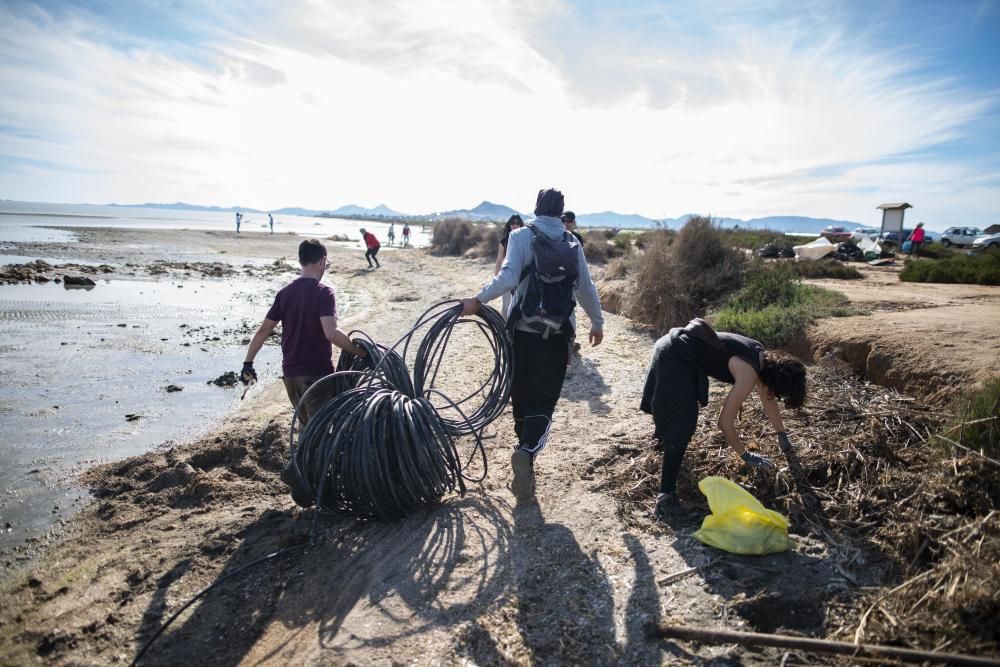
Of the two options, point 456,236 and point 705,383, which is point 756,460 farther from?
point 456,236

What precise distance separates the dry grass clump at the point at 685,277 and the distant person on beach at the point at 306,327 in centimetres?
613

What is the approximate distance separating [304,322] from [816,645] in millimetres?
3505

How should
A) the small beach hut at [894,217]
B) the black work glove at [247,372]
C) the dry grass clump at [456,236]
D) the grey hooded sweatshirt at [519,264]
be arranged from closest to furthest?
the grey hooded sweatshirt at [519,264] → the black work glove at [247,372] → the small beach hut at [894,217] → the dry grass clump at [456,236]

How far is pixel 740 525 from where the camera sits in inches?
118

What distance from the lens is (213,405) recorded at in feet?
21.3

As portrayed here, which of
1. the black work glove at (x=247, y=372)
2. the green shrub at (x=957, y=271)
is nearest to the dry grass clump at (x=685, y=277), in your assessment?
the green shrub at (x=957, y=271)

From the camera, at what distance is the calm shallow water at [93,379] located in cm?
457

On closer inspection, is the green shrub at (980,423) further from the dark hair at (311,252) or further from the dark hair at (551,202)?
the dark hair at (311,252)

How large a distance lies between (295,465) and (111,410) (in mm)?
3883

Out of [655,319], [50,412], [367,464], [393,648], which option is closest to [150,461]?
[50,412]

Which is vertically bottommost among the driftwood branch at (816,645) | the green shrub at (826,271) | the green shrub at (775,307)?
the driftwood branch at (816,645)

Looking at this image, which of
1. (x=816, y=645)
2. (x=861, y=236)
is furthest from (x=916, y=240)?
(x=816, y=645)

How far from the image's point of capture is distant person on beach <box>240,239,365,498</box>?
3998mm

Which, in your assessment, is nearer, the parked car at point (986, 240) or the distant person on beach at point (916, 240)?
the distant person on beach at point (916, 240)
